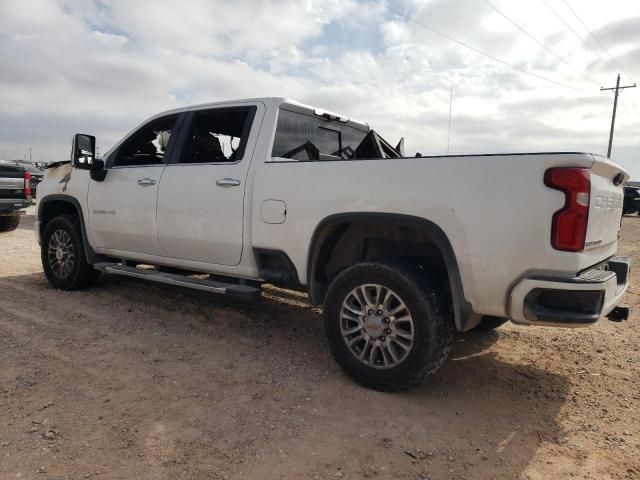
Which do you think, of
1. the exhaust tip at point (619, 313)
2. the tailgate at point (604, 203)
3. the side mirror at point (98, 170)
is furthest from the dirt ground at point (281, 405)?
the side mirror at point (98, 170)

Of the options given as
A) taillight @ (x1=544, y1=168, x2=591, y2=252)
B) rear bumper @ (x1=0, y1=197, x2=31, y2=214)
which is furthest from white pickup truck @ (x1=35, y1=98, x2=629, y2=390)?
rear bumper @ (x1=0, y1=197, x2=31, y2=214)

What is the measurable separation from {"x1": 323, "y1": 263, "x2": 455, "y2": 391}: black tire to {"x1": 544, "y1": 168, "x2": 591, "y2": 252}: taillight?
830mm

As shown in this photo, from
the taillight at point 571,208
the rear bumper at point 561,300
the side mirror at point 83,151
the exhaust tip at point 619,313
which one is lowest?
the exhaust tip at point 619,313

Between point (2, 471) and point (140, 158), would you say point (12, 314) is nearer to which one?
point (140, 158)

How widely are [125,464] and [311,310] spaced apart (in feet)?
9.60

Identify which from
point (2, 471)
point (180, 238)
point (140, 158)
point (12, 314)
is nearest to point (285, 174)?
point (180, 238)

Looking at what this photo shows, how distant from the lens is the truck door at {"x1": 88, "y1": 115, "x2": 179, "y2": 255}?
459 centimetres

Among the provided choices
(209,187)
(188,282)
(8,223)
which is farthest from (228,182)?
(8,223)

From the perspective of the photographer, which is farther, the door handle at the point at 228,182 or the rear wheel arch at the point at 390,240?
the door handle at the point at 228,182

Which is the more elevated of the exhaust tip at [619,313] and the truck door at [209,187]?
the truck door at [209,187]

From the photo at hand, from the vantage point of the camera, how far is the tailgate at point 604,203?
2676 millimetres

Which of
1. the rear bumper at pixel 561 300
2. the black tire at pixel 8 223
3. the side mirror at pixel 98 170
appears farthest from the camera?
the black tire at pixel 8 223

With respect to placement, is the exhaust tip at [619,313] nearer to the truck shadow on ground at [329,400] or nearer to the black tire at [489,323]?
the truck shadow on ground at [329,400]

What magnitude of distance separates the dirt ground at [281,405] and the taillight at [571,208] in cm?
118
